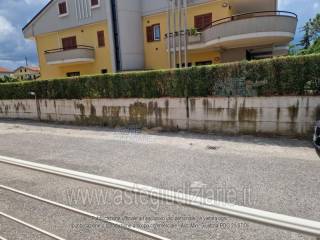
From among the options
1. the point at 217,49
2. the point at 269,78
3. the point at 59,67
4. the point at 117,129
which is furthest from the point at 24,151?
the point at 59,67

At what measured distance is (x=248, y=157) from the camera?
5.69m

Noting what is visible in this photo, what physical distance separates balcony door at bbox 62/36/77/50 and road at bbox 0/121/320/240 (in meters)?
16.0

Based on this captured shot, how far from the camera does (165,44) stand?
58.3 feet

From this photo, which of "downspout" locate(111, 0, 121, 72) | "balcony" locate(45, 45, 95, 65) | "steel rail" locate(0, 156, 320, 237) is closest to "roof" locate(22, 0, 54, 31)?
"balcony" locate(45, 45, 95, 65)

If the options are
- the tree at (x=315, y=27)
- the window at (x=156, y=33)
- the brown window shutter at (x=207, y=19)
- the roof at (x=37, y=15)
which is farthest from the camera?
the tree at (x=315, y=27)

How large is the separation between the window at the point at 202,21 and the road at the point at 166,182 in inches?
459

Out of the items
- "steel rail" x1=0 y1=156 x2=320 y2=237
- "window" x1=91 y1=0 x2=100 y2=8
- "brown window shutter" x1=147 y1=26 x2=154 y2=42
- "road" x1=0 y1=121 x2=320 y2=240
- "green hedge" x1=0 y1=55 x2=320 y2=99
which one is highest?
"window" x1=91 y1=0 x2=100 y2=8

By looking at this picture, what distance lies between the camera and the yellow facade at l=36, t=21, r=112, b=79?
2053cm

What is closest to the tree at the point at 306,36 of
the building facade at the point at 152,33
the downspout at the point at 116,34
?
the building facade at the point at 152,33

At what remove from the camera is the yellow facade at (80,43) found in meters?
20.5

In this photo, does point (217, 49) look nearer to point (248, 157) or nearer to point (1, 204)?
point (248, 157)

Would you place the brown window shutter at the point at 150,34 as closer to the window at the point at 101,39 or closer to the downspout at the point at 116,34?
the downspout at the point at 116,34

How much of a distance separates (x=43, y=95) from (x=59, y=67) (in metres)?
11.6

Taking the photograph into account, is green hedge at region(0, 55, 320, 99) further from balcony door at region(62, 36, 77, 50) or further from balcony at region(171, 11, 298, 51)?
balcony door at region(62, 36, 77, 50)
